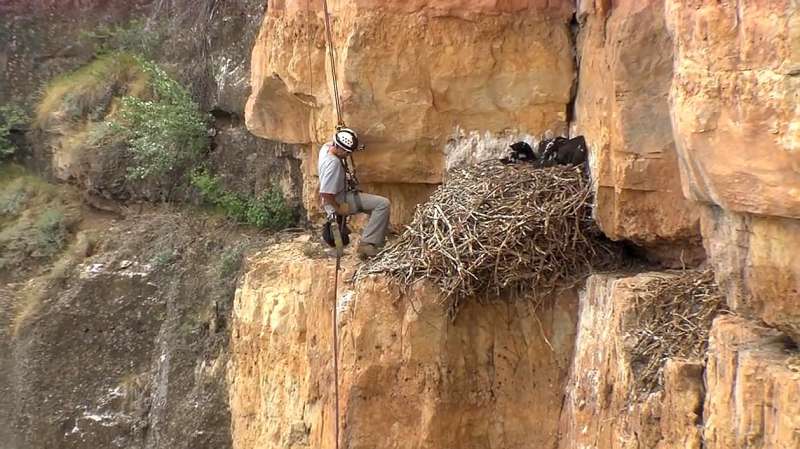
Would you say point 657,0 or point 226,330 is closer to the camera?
point 657,0

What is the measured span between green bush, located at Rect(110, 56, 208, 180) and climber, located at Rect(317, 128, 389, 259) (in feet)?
11.4

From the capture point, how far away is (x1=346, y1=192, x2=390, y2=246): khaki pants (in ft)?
21.0

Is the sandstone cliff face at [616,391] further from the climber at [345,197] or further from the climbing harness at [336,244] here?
the climber at [345,197]

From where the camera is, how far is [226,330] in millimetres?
8086

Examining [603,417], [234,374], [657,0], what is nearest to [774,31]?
[657,0]

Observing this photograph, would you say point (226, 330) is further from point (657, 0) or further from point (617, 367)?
point (657, 0)

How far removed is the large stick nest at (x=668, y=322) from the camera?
4023 millimetres

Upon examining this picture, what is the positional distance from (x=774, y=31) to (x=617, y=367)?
223 cm

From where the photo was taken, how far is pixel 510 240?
5371mm

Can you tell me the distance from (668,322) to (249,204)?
17.8ft

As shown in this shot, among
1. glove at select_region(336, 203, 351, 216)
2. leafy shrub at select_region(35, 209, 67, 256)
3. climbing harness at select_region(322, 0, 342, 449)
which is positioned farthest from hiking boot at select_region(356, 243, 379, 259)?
leafy shrub at select_region(35, 209, 67, 256)

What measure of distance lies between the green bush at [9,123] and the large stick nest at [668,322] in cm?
913

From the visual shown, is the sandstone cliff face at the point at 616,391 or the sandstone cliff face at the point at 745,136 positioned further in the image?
the sandstone cliff face at the point at 616,391

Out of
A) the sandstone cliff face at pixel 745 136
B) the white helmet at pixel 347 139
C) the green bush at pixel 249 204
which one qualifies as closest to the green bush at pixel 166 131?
the green bush at pixel 249 204
